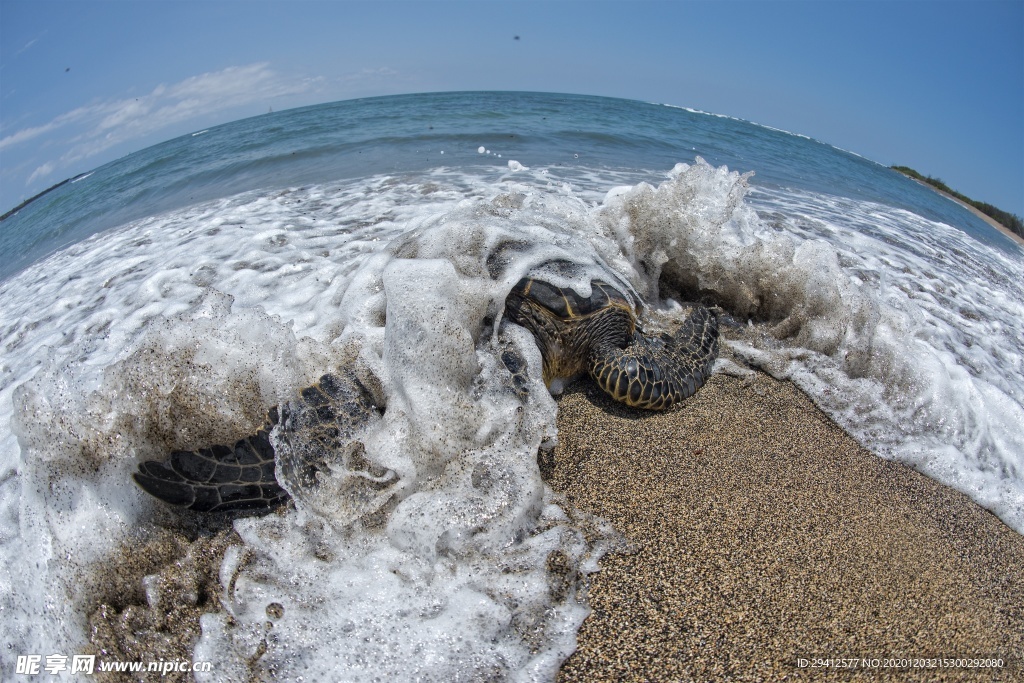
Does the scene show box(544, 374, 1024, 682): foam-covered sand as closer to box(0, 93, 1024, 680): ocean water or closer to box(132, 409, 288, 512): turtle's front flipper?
box(0, 93, 1024, 680): ocean water

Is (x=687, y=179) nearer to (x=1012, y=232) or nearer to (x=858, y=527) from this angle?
(x=858, y=527)

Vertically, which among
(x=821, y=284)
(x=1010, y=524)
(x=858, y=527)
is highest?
(x=821, y=284)

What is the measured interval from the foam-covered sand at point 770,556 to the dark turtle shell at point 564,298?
0.61 meters

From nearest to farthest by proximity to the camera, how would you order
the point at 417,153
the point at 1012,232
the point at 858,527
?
the point at 858,527
the point at 417,153
the point at 1012,232

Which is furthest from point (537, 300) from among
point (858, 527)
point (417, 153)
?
point (417, 153)

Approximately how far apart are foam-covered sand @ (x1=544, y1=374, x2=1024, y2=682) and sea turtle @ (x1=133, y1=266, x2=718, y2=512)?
0.86ft

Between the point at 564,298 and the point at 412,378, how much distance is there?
1.06 m

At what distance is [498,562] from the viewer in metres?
1.81

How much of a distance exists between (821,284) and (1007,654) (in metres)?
2.51

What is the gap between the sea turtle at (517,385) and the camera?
1925mm

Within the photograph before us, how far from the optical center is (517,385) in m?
2.43

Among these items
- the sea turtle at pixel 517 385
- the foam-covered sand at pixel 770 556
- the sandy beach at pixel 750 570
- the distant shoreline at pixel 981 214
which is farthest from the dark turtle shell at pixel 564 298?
the distant shoreline at pixel 981 214

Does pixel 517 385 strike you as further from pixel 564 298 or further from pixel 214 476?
pixel 214 476

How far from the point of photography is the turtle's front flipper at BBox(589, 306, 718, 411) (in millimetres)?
2680
